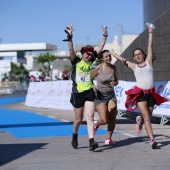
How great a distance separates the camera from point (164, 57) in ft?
60.4

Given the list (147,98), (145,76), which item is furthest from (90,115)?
(145,76)

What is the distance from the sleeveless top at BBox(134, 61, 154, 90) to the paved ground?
1.13 metres

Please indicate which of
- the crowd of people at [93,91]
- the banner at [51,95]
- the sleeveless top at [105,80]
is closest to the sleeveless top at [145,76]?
the crowd of people at [93,91]

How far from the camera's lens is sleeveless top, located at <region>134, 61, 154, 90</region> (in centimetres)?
891

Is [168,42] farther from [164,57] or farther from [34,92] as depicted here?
[34,92]

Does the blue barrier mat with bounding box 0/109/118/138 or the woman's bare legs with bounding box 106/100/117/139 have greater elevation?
the woman's bare legs with bounding box 106/100/117/139

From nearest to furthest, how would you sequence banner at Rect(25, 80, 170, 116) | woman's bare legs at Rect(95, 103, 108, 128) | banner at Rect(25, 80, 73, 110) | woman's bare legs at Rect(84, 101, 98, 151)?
woman's bare legs at Rect(84, 101, 98, 151) → woman's bare legs at Rect(95, 103, 108, 128) → banner at Rect(25, 80, 170, 116) → banner at Rect(25, 80, 73, 110)

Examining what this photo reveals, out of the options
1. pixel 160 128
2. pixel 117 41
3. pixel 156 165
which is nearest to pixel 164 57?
pixel 160 128

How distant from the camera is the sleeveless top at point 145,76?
8906 mm

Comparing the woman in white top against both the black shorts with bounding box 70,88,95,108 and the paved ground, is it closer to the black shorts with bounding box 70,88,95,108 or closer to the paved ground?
the paved ground

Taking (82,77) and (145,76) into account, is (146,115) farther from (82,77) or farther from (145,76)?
(82,77)

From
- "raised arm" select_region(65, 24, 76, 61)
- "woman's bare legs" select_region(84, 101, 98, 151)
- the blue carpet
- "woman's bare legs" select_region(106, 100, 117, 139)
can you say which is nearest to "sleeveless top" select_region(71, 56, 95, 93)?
"raised arm" select_region(65, 24, 76, 61)

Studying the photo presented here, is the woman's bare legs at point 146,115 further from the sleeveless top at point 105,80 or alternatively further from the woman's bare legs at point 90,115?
the woman's bare legs at point 90,115

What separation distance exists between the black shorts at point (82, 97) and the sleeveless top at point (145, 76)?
88cm
